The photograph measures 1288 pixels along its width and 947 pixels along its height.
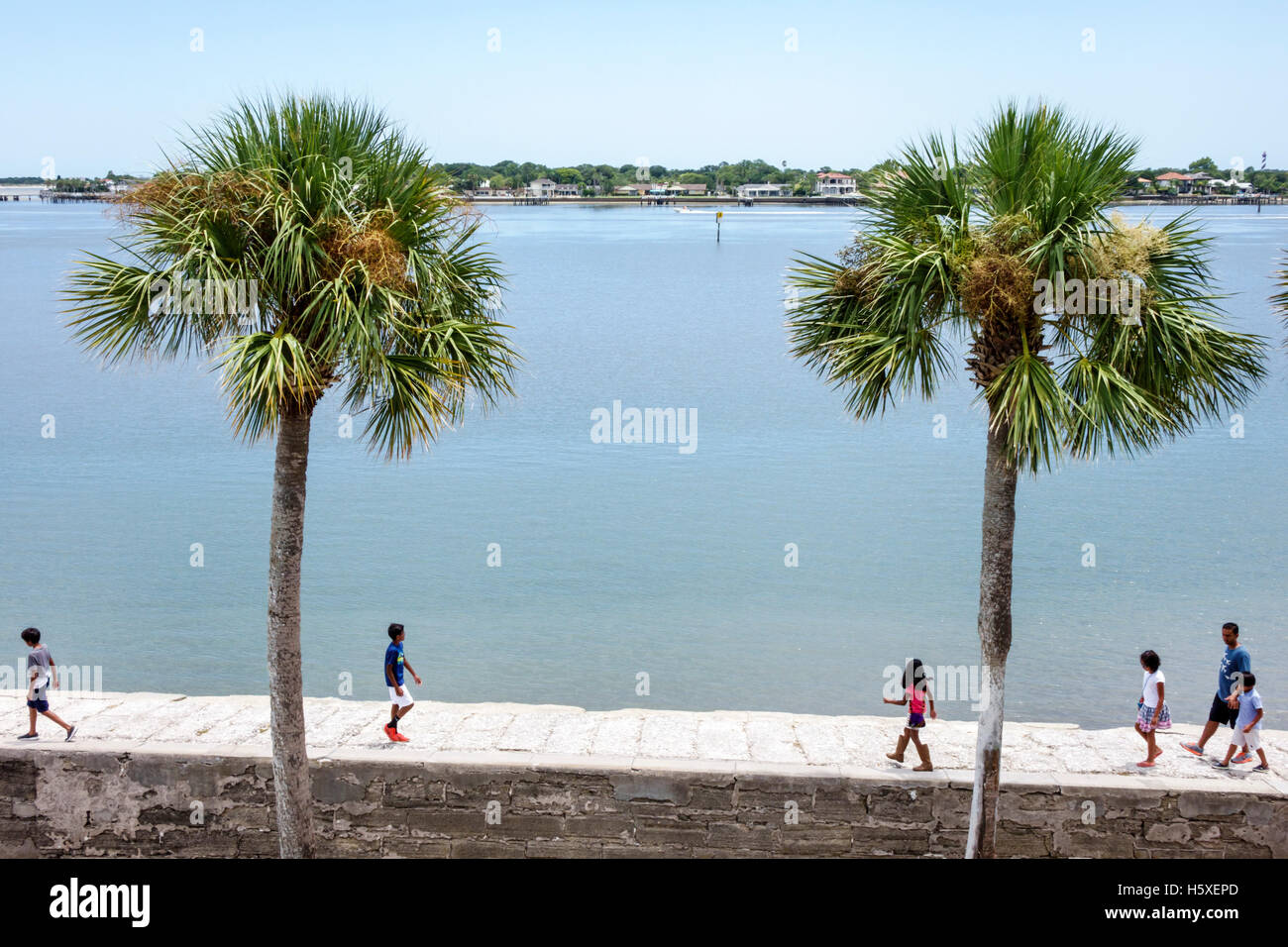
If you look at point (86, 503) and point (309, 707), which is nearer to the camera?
point (309, 707)

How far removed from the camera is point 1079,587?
29.6 meters

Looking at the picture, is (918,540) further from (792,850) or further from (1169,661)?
→ (792,850)

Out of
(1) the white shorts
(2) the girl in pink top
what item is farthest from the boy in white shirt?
(2) the girl in pink top

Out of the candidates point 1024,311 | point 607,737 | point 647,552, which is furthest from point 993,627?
point 647,552

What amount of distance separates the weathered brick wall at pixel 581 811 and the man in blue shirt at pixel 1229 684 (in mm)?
1284

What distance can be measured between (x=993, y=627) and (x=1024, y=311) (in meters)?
2.87

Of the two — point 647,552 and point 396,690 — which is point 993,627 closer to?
point 396,690

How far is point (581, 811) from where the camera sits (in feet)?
40.1

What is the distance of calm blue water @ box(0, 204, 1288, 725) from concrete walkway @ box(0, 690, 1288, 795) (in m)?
8.17

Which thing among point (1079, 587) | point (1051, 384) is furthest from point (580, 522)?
point (1051, 384)

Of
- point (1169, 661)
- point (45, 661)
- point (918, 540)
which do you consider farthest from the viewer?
point (918, 540)

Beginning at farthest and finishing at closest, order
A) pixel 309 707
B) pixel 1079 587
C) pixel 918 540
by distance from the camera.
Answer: pixel 918 540
pixel 1079 587
pixel 309 707

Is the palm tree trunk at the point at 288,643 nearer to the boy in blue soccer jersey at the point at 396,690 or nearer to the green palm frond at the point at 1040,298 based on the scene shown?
the boy in blue soccer jersey at the point at 396,690

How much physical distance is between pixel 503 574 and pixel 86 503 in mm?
16160
